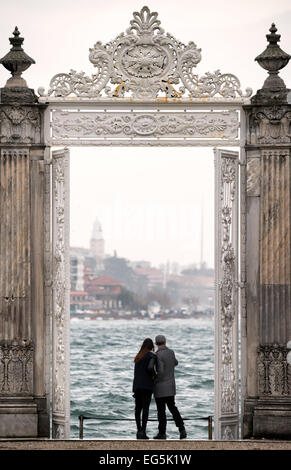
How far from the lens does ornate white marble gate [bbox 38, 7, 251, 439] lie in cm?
1482

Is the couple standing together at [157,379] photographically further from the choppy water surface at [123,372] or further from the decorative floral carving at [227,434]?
the choppy water surface at [123,372]

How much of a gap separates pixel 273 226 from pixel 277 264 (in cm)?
48

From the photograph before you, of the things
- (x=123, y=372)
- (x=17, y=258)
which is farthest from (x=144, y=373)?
(x=123, y=372)

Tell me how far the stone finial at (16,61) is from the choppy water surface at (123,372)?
9809mm

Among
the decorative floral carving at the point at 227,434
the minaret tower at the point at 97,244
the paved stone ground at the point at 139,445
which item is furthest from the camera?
the minaret tower at the point at 97,244

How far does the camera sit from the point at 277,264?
14.9 meters

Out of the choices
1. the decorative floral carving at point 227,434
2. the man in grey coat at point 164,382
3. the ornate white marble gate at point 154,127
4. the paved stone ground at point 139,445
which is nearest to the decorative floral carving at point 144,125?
the ornate white marble gate at point 154,127

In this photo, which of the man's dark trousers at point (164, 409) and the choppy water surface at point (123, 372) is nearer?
the man's dark trousers at point (164, 409)

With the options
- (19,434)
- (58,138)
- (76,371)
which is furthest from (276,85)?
(76,371)

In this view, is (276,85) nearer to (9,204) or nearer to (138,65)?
(138,65)

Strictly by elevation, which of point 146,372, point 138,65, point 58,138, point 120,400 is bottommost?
point 120,400

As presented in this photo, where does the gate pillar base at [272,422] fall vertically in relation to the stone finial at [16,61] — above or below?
below

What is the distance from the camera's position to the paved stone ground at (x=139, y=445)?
1338 centimetres

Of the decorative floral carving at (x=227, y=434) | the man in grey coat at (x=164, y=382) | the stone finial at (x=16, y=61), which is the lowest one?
the decorative floral carving at (x=227, y=434)
